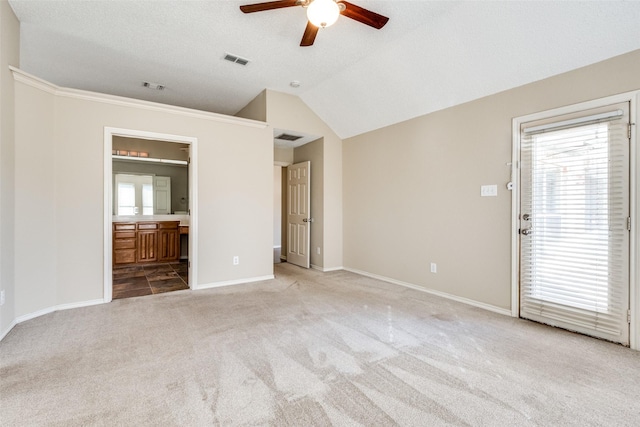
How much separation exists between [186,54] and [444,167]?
11.4 feet

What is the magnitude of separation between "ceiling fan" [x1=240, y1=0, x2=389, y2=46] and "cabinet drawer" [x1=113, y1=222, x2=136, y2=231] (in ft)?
16.0

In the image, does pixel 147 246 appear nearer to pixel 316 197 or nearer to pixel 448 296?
pixel 316 197

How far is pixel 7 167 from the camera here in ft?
8.56

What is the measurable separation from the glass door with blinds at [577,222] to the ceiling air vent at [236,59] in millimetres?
3314

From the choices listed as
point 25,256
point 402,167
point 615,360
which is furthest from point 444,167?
point 25,256

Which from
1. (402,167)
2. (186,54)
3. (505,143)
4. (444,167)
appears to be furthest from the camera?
(402,167)

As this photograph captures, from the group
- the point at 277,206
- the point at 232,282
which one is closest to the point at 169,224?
the point at 232,282

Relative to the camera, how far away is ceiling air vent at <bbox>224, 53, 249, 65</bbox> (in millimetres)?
3594

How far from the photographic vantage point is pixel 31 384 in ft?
6.14

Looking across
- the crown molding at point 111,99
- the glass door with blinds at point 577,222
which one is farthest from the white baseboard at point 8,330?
the glass door with blinds at point 577,222

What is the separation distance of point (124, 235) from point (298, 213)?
333cm

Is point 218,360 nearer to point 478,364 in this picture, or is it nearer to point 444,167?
point 478,364

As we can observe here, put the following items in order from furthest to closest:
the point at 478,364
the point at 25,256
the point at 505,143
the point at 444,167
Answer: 1. the point at 444,167
2. the point at 505,143
3. the point at 25,256
4. the point at 478,364

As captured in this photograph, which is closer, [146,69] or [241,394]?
[241,394]
